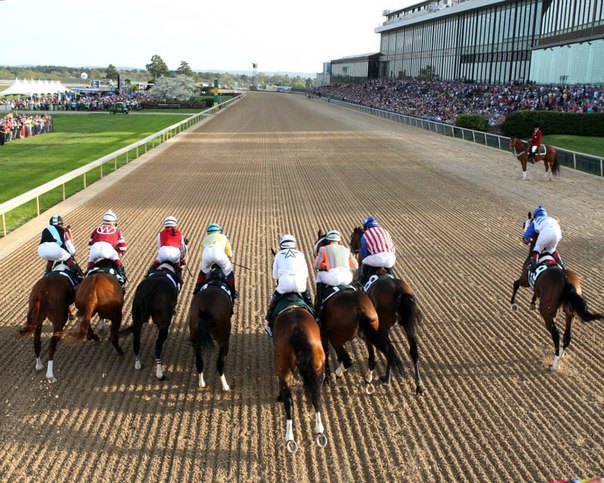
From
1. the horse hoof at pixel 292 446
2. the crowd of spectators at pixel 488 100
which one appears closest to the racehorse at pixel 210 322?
the horse hoof at pixel 292 446

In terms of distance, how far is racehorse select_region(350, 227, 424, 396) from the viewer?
5918mm

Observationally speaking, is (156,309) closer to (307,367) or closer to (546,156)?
(307,367)

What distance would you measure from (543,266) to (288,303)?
3115mm

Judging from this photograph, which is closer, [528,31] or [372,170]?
[372,170]

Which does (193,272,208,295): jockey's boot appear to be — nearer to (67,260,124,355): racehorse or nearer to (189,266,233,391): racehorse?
(189,266,233,391): racehorse

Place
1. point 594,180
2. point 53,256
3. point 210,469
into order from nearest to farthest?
point 210,469, point 53,256, point 594,180

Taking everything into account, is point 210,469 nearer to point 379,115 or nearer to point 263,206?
point 263,206

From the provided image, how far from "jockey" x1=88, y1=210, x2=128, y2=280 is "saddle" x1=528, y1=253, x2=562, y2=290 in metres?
4.79

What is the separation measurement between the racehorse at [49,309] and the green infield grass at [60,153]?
6636 millimetres

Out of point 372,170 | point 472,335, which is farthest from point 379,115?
point 472,335

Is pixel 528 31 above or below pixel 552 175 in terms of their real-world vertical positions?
above

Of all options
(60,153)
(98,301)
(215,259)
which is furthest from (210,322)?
(60,153)

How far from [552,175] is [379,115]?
27.5 meters

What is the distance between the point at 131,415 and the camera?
5.38 metres
